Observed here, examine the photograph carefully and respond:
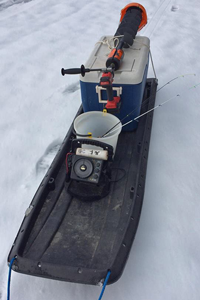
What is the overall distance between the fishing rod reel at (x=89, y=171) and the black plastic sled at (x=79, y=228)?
5cm

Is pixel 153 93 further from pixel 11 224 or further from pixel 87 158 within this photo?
pixel 11 224

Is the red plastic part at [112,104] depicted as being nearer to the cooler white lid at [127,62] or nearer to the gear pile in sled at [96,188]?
the gear pile in sled at [96,188]

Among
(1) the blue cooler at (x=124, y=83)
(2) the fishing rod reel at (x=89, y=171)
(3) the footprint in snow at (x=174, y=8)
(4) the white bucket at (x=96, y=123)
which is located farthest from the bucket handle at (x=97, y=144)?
(3) the footprint in snow at (x=174, y=8)

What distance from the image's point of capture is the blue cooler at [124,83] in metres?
1.78

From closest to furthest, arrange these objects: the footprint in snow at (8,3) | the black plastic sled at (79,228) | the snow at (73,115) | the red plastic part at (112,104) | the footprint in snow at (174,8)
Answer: the black plastic sled at (79,228) < the snow at (73,115) < the red plastic part at (112,104) < the footprint in snow at (174,8) < the footprint in snow at (8,3)

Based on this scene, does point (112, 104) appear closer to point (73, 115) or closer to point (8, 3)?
point (73, 115)

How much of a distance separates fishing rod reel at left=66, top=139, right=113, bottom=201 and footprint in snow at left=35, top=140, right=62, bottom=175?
1.56 feet

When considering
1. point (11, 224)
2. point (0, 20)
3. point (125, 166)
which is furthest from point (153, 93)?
point (0, 20)

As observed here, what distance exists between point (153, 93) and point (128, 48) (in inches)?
20.9

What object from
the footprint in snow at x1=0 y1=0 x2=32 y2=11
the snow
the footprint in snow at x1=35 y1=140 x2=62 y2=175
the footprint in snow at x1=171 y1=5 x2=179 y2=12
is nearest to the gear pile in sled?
the snow

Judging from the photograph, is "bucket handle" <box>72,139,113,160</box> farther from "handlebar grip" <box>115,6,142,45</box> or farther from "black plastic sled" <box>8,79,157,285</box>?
"handlebar grip" <box>115,6,142,45</box>

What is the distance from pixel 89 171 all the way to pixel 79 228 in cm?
35

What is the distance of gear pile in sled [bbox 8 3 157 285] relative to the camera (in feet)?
4.37

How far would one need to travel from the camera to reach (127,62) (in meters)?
1.92
